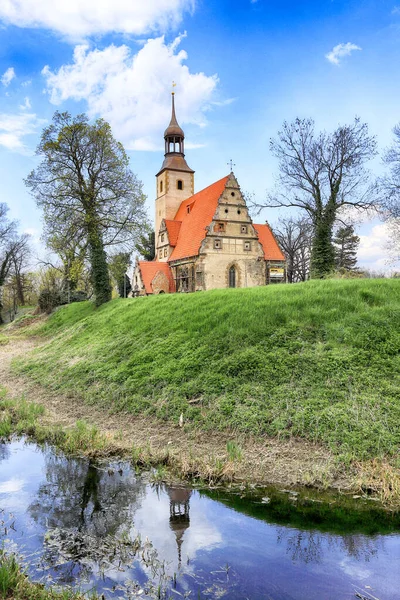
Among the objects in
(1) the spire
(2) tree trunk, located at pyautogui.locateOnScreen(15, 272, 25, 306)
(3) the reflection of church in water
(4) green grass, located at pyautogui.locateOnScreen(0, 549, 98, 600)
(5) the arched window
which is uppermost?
(1) the spire

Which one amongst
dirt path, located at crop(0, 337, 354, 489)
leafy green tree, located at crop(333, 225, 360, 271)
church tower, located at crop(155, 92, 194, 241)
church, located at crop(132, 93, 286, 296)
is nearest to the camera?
dirt path, located at crop(0, 337, 354, 489)

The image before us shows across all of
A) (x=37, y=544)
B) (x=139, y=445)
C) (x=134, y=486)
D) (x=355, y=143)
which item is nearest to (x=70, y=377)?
(x=139, y=445)

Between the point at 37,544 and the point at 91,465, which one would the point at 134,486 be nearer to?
the point at 91,465

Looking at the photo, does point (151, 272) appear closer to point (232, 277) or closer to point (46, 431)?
point (232, 277)

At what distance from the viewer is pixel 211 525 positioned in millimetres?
6254

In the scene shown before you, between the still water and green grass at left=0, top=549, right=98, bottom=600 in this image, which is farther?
the still water

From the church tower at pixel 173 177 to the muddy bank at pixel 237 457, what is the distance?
107 feet

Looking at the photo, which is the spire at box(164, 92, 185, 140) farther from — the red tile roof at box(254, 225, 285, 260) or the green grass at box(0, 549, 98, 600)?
the green grass at box(0, 549, 98, 600)

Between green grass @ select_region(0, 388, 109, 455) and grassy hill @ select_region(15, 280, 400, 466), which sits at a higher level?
grassy hill @ select_region(15, 280, 400, 466)

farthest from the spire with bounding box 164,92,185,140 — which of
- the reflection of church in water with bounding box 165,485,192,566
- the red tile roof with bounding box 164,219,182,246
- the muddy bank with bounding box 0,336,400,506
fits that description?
the reflection of church in water with bounding box 165,485,192,566

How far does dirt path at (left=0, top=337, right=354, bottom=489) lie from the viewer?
7.91m

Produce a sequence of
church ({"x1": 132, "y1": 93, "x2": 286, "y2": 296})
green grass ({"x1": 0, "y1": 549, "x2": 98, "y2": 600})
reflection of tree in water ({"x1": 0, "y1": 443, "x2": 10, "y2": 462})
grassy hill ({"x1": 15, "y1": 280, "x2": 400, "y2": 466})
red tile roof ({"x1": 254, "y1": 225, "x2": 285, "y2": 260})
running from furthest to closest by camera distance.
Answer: red tile roof ({"x1": 254, "y1": 225, "x2": 285, "y2": 260})
church ({"x1": 132, "y1": 93, "x2": 286, "y2": 296})
grassy hill ({"x1": 15, "y1": 280, "x2": 400, "y2": 466})
reflection of tree in water ({"x1": 0, "y1": 443, "x2": 10, "y2": 462})
green grass ({"x1": 0, "y1": 549, "x2": 98, "y2": 600})

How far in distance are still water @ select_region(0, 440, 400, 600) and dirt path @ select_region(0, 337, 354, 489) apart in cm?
61

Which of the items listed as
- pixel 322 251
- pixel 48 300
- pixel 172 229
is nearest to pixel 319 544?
pixel 322 251
